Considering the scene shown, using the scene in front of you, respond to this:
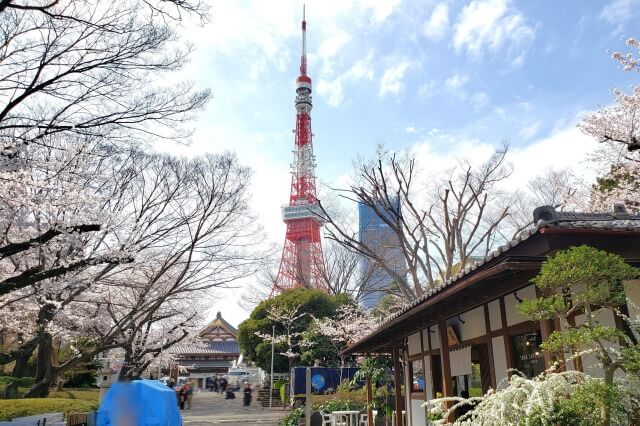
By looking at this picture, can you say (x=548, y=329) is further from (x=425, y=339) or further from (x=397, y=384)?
(x=397, y=384)

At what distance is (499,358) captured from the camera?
6.20m

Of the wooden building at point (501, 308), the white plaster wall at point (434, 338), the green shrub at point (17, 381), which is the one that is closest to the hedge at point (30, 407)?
the green shrub at point (17, 381)

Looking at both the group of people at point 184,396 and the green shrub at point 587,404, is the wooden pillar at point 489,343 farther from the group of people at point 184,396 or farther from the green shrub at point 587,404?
the group of people at point 184,396

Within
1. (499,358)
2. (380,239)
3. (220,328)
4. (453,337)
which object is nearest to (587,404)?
(499,358)

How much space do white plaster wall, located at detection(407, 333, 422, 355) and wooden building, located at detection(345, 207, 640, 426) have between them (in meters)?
0.41

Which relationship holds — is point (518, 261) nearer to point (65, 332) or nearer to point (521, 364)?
point (521, 364)

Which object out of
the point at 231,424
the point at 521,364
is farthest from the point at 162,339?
the point at 521,364

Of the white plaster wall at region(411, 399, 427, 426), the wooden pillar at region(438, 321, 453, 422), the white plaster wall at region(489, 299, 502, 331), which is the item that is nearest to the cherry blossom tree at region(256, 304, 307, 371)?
the white plaster wall at region(411, 399, 427, 426)

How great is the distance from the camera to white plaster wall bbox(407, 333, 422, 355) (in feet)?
32.3

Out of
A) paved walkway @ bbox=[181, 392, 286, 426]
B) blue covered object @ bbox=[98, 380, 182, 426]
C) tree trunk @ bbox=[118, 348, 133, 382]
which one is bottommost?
paved walkway @ bbox=[181, 392, 286, 426]

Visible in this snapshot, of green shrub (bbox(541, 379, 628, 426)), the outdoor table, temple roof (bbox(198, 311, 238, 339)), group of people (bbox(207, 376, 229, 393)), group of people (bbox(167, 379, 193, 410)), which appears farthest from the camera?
temple roof (bbox(198, 311, 238, 339))

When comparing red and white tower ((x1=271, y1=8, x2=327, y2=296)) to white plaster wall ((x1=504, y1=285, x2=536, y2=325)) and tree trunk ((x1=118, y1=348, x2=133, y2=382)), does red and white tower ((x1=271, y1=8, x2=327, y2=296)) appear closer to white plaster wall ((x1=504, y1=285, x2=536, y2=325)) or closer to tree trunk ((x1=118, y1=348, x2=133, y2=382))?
tree trunk ((x1=118, y1=348, x2=133, y2=382))

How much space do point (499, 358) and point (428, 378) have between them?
3186mm

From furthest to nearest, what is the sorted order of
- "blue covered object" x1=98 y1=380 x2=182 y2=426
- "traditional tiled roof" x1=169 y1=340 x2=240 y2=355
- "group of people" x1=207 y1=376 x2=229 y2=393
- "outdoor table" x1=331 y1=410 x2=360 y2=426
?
"traditional tiled roof" x1=169 y1=340 x2=240 y2=355, "group of people" x1=207 y1=376 x2=229 y2=393, "outdoor table" x1=331 y1=410 x2=360 y2=426, "blue covered object" x1=98 y1=380 x2=182 y2=426
